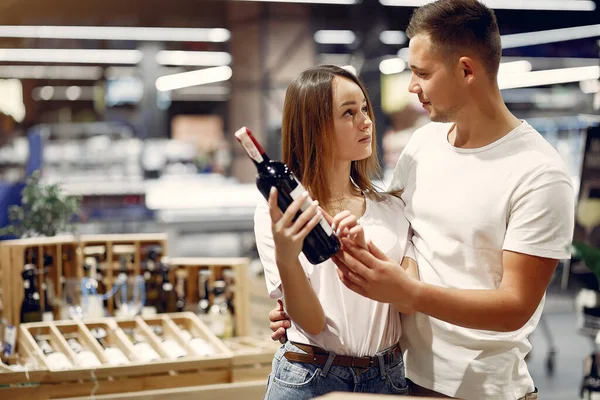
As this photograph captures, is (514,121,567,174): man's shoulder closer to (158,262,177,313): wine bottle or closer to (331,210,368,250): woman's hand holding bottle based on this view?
(331,210,368,250): woman's hand holding bottle

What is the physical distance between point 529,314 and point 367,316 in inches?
14.0

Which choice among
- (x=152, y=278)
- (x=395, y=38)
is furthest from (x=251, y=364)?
(x=395, y=38)

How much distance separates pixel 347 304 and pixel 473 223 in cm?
34

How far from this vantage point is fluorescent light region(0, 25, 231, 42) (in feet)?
30.6

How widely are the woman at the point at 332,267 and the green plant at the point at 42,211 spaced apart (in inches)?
75.5

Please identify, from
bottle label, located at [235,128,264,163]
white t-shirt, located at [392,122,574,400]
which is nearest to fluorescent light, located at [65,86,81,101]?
white t-shirt, located at [392,122,574,400]

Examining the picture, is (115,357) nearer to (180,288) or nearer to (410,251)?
(180,288)

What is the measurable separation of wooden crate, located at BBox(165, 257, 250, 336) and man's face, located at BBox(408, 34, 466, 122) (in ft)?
5.46

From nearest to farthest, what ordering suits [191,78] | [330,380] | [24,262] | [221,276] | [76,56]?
[330,380] < [24,262] < [221,276] < [76,56] < [191,78]

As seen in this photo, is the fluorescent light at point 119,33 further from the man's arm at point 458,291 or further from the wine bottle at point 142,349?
the man's arm at point 458,291

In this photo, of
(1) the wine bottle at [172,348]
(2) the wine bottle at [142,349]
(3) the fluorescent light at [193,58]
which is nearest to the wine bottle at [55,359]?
(2) the wine bottle at [142,349]

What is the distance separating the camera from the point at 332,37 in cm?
1017

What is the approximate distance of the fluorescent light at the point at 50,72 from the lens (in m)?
11.8

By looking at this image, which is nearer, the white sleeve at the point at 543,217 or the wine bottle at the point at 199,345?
the white sleeve at the point at 543,217
